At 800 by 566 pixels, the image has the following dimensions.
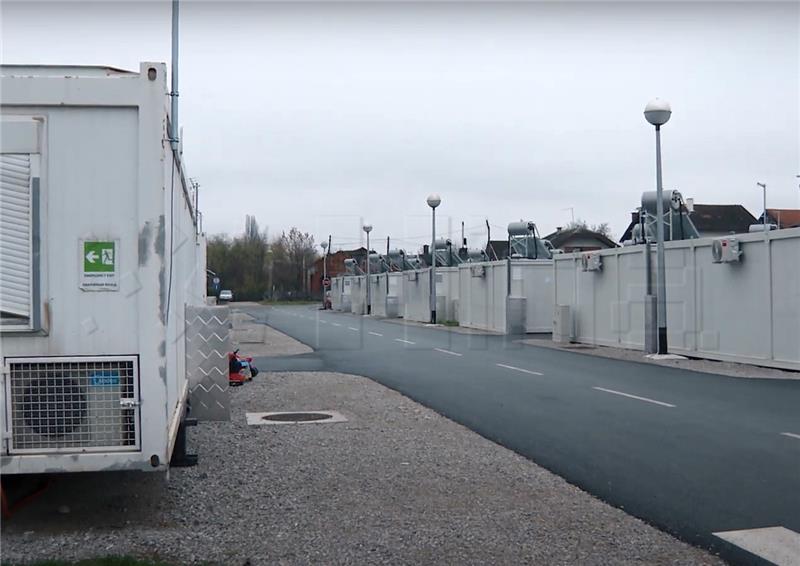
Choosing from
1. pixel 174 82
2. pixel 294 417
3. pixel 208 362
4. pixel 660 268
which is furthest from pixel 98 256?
pixel 660 268

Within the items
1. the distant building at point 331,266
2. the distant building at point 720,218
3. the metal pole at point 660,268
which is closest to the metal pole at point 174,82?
the metal pole at point 660,268

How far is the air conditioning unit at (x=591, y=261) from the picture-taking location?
1044 inches

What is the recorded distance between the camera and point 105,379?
5828 mm

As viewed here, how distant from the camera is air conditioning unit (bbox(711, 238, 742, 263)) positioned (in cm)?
1961

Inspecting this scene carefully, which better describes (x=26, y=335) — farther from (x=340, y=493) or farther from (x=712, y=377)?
(x=712, y=377)

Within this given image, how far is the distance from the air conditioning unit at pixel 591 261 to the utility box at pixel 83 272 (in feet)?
72.2

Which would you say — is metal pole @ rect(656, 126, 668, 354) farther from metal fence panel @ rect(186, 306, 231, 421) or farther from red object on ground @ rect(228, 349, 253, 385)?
metal fence panel @ rect(186, 306, 231, 421)

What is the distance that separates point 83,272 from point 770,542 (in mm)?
5233

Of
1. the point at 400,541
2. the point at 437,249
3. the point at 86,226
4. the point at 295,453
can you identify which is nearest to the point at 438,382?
the point at 295,453

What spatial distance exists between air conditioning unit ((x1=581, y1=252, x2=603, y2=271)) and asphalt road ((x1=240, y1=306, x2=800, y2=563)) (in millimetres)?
5146

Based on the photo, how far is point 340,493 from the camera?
7551mm

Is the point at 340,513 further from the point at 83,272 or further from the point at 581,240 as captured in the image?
the point at 581,240

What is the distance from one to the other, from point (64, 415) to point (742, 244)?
56.7ft

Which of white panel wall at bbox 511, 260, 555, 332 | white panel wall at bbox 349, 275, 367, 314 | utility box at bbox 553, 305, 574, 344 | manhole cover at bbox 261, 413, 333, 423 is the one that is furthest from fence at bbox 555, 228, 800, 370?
white panel wall at bbox 349, 275, 367, 314
